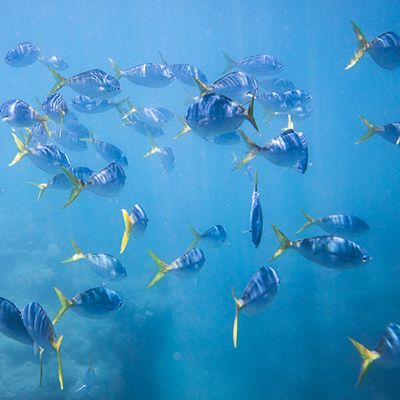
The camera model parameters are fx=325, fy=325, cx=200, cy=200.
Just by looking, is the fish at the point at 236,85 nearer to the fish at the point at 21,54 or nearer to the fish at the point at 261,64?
the fish at the point at 261,64

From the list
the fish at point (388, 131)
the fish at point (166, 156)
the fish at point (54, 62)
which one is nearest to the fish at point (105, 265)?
the fish at point (166, 156)

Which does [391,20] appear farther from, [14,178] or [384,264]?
[14,178]

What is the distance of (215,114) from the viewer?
3.23 metres

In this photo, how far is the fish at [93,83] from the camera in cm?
495

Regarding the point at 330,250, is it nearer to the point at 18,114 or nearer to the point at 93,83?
the point at 93,83

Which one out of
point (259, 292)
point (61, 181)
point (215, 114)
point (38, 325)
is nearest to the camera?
point (38, 325)

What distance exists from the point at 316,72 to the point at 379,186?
2256 inches

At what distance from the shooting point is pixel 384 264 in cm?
1577

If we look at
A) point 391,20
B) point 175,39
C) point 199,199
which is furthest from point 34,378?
point 175,39

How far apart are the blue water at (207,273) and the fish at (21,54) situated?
2.52m

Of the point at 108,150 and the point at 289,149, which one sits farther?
the point at 108,150

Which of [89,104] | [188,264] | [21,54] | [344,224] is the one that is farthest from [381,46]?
[21,54]

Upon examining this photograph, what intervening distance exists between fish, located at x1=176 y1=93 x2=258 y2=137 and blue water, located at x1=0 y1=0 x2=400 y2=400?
162 inches

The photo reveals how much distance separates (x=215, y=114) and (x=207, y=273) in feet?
52.5
